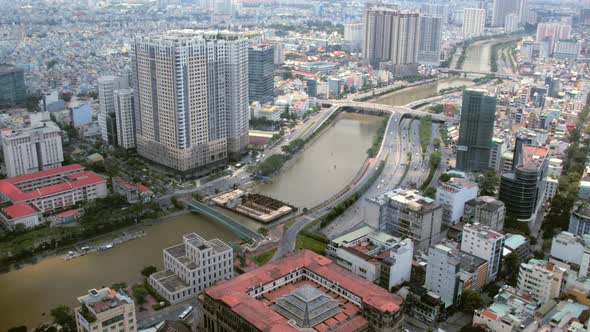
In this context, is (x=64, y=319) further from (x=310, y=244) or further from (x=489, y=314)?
(x=489, y=314)

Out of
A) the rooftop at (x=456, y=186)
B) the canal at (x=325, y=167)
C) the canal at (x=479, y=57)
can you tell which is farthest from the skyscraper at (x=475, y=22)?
the rooftop at (x=456, y=186)

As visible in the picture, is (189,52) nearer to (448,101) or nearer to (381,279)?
(381,279)

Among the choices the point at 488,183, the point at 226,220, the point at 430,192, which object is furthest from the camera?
the point at 488,183

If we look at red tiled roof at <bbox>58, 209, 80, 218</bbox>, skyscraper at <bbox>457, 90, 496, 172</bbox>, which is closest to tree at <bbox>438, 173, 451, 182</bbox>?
skyscraper at <bbox>457, 90, 496, 172</bbox>

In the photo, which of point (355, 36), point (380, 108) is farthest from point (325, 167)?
point (355, 36)

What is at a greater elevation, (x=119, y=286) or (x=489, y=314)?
(x=489, y=314)

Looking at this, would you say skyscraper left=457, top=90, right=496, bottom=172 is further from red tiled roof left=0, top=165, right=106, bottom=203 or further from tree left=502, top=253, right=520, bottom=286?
red tiled roof left=0, top=165, right=106, bottom=203
